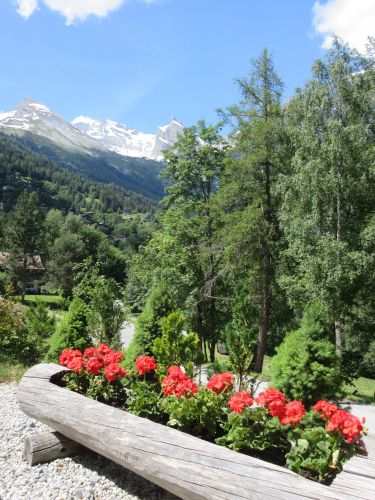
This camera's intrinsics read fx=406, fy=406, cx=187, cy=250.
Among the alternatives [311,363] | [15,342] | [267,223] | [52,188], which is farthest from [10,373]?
[52,188]

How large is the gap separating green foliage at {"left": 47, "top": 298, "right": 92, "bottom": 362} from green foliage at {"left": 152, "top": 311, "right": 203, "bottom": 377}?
7.30ft

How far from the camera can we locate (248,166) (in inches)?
553

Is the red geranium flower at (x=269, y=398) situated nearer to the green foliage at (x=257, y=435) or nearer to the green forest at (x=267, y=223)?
the green foliage at (x=257, y=435)

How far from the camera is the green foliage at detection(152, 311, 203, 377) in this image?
733cm

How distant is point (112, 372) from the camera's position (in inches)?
219

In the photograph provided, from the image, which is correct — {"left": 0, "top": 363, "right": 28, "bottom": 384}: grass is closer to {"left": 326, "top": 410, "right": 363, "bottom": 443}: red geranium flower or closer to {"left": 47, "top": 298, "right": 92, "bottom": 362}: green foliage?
{"left": 47, "top": 298, "right": 92, "bottom": 362}: green foliage

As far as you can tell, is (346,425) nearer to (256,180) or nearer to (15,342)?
(15,342)

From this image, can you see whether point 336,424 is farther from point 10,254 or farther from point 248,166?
point 10,254

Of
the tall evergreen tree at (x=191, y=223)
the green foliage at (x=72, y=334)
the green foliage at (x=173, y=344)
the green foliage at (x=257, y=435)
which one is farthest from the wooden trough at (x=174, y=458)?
the tall evergreen tree at (x=191, y=223)

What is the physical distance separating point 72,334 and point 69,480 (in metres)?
4.67

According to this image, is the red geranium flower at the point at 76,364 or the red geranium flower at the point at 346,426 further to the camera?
the red geranium flower at the point at 76,364

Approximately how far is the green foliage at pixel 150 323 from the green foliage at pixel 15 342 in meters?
4.30

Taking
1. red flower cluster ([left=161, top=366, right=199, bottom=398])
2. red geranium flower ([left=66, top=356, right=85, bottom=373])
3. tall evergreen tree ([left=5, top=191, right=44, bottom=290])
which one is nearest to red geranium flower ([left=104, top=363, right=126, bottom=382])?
red geranium flower ([left=66, top=356, right=85, bottom=373])

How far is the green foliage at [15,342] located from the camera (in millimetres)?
10903
